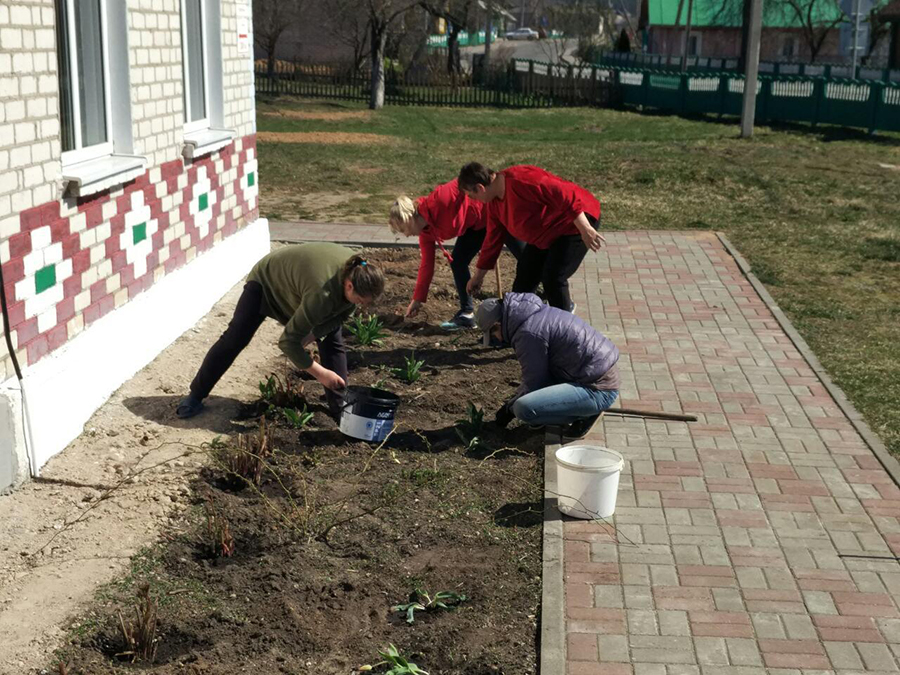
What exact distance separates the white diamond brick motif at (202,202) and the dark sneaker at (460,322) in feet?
6.85

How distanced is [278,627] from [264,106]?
92.8 ft

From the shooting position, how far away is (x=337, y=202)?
15.3 m

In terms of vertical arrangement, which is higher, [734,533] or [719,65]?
[719,65]

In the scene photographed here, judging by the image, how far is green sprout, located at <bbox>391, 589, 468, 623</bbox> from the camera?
182 inches

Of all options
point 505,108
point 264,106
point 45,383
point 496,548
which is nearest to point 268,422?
point 45,383

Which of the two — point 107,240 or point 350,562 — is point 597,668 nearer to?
point 350,562

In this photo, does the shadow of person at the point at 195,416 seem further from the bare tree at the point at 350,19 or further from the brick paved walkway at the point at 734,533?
the bare tree at the point at 350,19

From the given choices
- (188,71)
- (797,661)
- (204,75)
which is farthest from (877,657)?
(204,75)

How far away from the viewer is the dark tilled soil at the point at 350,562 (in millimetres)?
4281

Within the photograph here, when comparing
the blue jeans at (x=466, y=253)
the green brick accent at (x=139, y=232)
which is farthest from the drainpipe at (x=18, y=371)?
the blue jeans at (x=466, y=253)

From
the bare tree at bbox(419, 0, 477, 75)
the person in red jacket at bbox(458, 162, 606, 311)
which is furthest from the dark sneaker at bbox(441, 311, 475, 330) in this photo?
the bare tree at bbox(419, 0, 477, 75)

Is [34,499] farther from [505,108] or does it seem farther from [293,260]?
[505,108]

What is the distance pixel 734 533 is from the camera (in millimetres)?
5387

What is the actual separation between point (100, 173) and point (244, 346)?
1294mm
